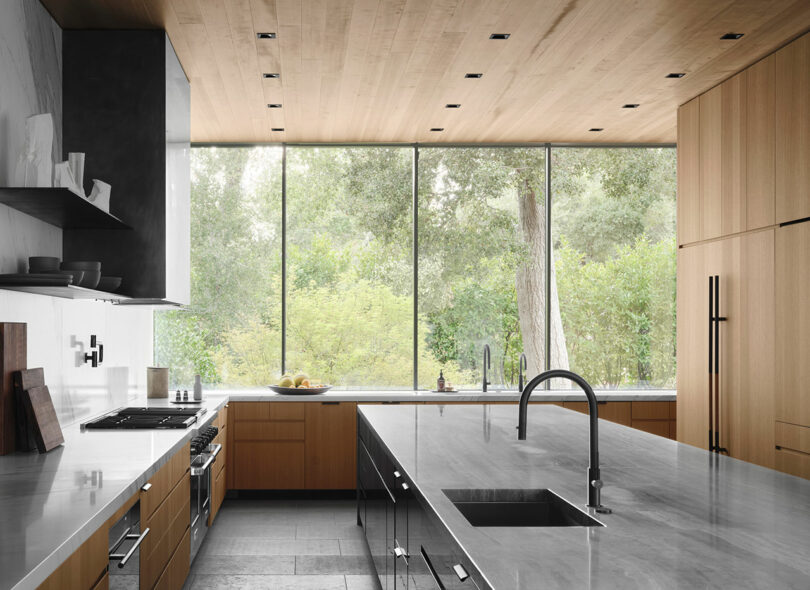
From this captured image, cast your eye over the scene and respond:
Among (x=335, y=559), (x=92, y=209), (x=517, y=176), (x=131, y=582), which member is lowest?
(x=335, y=559)

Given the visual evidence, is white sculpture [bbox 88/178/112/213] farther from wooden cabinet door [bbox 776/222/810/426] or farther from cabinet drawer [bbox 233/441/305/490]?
wooden cabinet door [bbox 776/222/810/426]

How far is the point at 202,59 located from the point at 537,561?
355cm

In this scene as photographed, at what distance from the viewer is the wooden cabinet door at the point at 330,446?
5664 mm

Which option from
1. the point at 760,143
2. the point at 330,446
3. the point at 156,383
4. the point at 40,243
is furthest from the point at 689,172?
the point at 40,243

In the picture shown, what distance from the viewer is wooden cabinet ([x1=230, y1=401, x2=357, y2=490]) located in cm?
563

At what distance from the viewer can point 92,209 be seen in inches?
122

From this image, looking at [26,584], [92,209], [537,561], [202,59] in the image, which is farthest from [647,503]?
[202,59]

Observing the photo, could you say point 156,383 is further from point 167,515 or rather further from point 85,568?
point 85,568

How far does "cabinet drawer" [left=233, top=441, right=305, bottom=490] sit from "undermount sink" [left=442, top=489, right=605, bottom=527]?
3.75 meters

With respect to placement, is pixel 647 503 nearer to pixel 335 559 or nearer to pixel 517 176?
pixel 335 559

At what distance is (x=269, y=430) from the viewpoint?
5656mm

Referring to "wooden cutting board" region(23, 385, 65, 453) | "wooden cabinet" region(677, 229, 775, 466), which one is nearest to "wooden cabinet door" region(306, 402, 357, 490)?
"wooden cabinet" region(677, 229, 775, 466)

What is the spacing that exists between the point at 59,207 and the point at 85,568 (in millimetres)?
1688

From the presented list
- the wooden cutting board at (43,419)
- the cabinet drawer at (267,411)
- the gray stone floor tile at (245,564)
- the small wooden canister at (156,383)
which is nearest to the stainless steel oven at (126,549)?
the wooden cutting board at (43,419)
